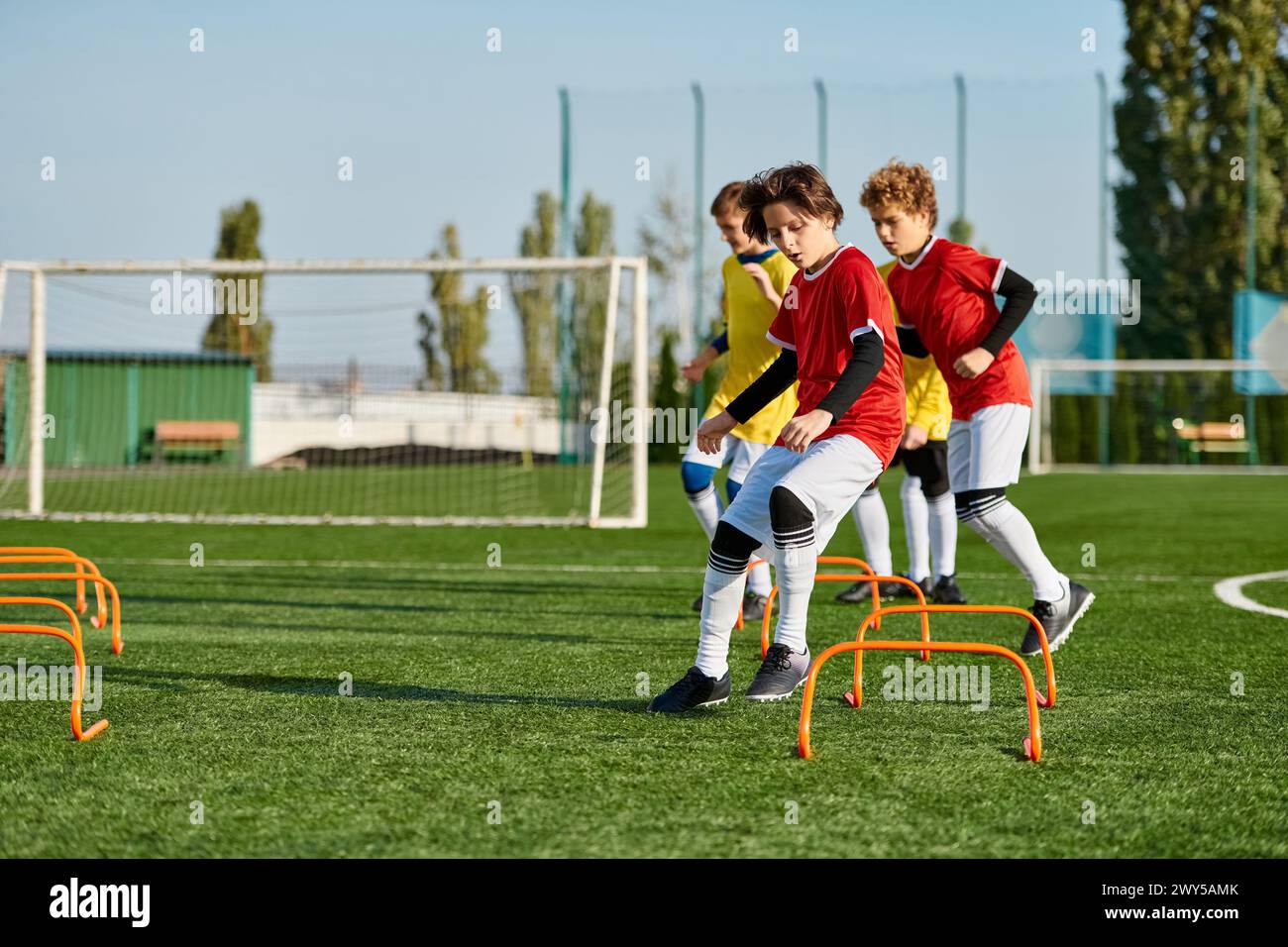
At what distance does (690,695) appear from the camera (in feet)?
15.1

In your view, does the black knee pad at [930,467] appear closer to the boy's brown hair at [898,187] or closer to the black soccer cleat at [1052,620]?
the black soccer cleat at [1052,620]

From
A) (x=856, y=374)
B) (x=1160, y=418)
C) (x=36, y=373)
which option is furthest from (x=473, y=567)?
(x=1160, y=418)

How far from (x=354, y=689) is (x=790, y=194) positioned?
2.42m

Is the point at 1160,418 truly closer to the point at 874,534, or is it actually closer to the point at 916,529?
the point at 916,529

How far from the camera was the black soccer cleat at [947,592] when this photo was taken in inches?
307

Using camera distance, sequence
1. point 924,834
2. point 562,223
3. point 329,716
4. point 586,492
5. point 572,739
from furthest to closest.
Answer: point 562,223 < point 586,492 < point 329,716 < point 572,739 < point 924,834

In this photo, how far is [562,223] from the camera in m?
32.8

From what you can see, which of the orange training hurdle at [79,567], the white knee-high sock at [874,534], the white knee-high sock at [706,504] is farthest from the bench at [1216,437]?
the orange training hurdle at [79,567]

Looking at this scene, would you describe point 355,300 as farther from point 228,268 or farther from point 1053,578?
point 1053,578

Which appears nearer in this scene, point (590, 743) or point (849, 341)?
point (590, 743)

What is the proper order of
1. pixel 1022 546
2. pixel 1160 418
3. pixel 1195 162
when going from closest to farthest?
pixel 1022 546, pixel 1160 418, pixel 1195 162

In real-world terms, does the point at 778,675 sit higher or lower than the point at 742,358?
lower
